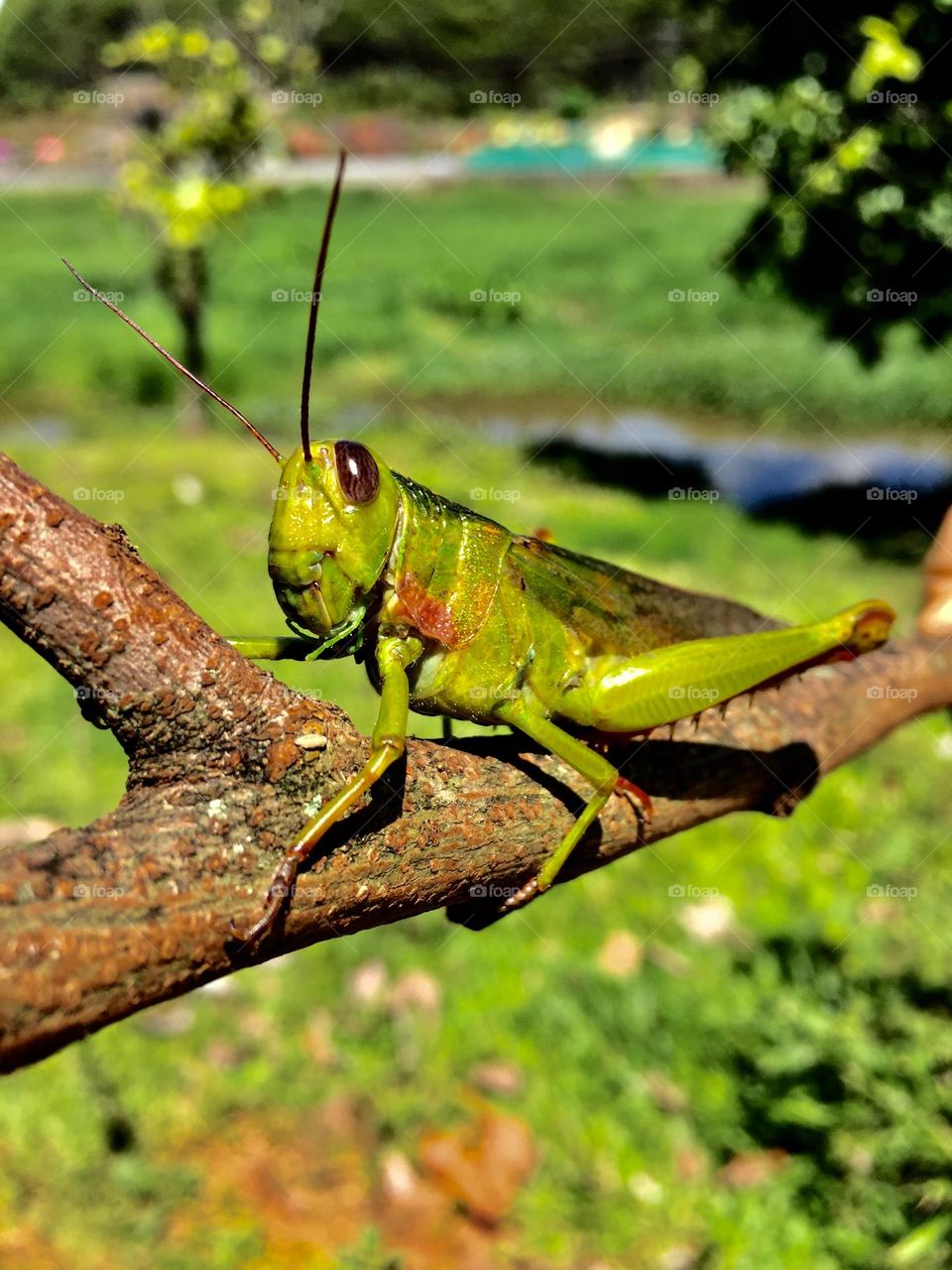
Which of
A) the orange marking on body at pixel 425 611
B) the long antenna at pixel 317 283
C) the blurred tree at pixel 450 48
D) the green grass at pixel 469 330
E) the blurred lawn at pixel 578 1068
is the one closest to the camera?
the long antenna at pixel 317 283

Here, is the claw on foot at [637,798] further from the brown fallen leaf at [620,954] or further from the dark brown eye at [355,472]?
the brown fallen leaf at [620,954]

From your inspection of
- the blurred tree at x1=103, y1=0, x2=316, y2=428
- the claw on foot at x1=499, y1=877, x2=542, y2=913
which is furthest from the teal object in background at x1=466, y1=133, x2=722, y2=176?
the claw on foot at x1=499, y1=877, x2=542, y2=913

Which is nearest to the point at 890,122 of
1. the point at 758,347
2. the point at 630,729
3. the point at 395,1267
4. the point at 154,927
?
the point at 630,729

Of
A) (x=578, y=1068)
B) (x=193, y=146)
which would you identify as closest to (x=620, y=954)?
(x=578, y=1068)

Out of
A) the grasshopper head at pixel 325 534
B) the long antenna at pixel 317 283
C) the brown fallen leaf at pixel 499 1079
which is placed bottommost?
the brown fallen leaf at pixel 499 1079

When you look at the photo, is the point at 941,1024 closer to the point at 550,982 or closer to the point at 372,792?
the point at 550,982

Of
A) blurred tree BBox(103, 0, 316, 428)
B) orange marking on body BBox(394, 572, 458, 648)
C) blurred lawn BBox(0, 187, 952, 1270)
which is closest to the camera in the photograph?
orange marking on body BBox(394, 572, 458, 648)

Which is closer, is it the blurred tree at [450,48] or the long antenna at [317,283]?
the long antenna at [317,283]

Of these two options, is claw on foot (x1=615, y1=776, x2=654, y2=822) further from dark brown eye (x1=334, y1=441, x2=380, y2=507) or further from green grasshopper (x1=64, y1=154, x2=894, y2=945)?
dark brown eye (x1=334, y1=441, x2=380, y2=507)

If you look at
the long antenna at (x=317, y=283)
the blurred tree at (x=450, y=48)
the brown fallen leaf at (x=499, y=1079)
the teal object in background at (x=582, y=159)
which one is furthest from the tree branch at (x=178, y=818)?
the teal object in background at (x=582, y=159)
